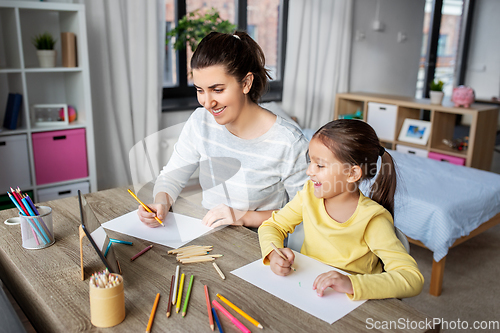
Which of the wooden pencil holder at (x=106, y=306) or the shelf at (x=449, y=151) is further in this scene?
the shelf at (x=449, y=151)

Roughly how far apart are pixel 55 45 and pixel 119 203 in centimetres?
172

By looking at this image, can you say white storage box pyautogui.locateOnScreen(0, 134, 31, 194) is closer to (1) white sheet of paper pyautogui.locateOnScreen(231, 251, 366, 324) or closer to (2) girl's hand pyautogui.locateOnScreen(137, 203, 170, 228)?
(2) girl's hand pyautogui.locateOnScreen(137, 203, 170, 228)

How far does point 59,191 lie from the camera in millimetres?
2469

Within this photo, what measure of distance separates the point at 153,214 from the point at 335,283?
1.83 ft

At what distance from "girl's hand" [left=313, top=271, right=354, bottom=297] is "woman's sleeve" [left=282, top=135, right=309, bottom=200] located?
17.6 inches

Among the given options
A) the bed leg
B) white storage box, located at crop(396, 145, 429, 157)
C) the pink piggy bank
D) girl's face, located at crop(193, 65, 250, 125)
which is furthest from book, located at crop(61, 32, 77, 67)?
the pink piggy bank

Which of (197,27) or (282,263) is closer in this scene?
(282,263)

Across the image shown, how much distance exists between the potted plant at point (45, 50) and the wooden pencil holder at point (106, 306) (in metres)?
1.99

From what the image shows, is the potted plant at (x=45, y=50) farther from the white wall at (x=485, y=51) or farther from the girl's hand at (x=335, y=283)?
the white wall at (x=485, y=51)

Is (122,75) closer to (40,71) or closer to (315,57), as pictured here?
(40,71)

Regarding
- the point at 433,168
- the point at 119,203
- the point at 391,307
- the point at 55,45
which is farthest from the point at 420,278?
the point at 55,45

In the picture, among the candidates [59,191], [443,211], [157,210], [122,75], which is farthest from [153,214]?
[122,75]

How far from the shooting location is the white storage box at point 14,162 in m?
2.25

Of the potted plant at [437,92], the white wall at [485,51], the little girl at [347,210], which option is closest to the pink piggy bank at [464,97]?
the potted plant at [437,92]
